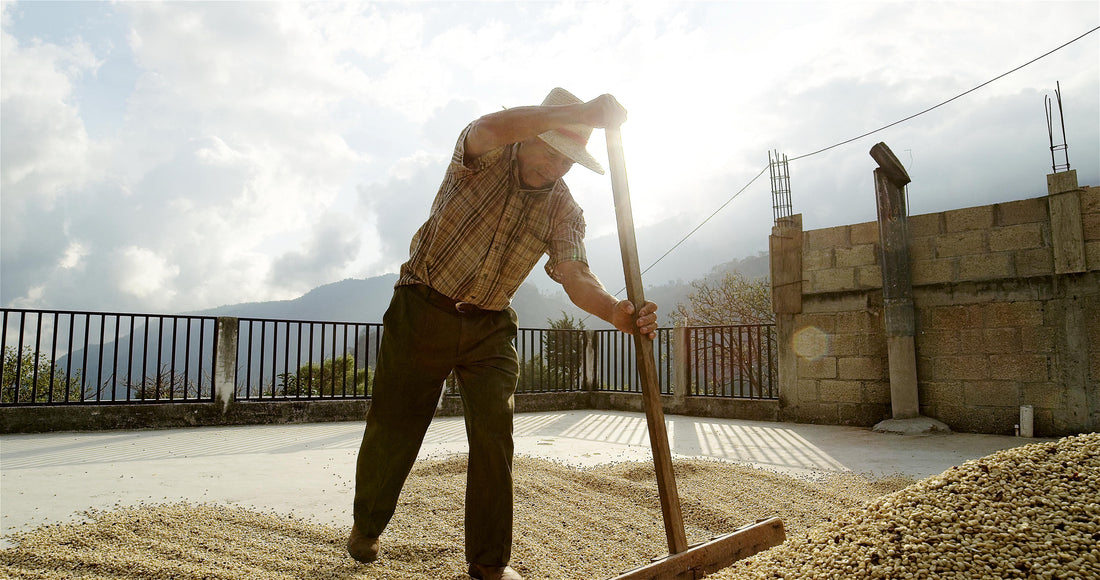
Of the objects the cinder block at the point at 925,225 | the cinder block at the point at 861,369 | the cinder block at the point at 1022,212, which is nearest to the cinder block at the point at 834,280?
the cinder block at the point at 925,225

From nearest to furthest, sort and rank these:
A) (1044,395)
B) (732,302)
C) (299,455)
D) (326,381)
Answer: (299,455), (1044,395), (326,381), (732,302)

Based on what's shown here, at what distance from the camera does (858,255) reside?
663 cm

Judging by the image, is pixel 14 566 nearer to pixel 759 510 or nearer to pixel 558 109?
pixel 558 109

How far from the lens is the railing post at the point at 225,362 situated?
6.98 m

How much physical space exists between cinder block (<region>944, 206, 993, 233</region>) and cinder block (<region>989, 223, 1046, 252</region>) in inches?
4.8

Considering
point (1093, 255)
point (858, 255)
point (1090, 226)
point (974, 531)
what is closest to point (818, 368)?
point (858, 255)

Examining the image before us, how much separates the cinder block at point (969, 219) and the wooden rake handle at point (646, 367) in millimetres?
5717

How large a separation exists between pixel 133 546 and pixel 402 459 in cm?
110

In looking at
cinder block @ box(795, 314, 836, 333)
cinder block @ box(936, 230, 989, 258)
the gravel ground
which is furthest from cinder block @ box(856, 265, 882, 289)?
the gravel ground

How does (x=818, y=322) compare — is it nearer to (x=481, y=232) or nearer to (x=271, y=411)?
(x=481, y=232)

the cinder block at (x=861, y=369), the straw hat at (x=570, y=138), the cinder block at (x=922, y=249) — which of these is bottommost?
the cinder block at (x=861, y=369)

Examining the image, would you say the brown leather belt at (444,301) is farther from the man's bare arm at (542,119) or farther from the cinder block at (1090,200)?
the cinder block at (1090,200)

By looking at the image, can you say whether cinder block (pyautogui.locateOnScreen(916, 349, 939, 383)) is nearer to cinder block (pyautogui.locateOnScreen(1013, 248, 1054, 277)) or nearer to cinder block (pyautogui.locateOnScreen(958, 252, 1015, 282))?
cinder block (pyautogui.locateOnScreen(958, 252, 1015, 282))

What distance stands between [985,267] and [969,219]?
53 cm
